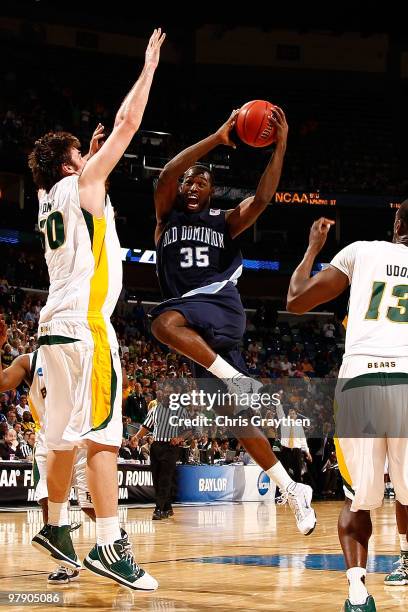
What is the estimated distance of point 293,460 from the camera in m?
17.4

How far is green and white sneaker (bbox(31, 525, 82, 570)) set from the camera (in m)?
5.35

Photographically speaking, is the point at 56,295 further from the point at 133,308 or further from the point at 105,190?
the point at 133,308

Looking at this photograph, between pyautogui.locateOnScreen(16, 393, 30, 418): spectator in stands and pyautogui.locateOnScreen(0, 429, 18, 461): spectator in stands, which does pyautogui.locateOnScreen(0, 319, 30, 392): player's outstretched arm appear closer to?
pyautogui.locateOnScreen(0, 429, 18, 461): spectator in stands

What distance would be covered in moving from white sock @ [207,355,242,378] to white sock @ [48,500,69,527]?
4.33 ft

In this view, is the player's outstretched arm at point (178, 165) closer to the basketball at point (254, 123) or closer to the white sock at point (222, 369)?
the basketball at point (254, 123)

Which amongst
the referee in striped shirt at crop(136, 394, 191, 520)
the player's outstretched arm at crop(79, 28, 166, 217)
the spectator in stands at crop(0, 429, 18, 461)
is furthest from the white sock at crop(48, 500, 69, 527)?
the spectator in stands at crop(0, 429, 18, 461)

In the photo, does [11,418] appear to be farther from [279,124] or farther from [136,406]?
[279,124]

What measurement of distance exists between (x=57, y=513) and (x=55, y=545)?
234 mm

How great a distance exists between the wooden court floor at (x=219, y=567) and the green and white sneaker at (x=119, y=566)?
117mm

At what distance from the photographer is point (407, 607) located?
472 cm

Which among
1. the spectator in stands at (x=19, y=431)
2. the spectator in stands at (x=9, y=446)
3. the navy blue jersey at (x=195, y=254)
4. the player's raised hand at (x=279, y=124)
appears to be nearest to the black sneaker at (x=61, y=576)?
the navy blue jersey at (x=195, y=254)

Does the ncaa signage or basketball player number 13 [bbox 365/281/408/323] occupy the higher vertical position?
basketball player number 13 [bbox 365/281/408/323]

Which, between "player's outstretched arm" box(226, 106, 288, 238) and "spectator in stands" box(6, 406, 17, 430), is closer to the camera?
"player's outstretched arm" box(226, 106, 288, 238)

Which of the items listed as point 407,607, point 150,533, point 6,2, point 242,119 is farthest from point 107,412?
point 6,2
